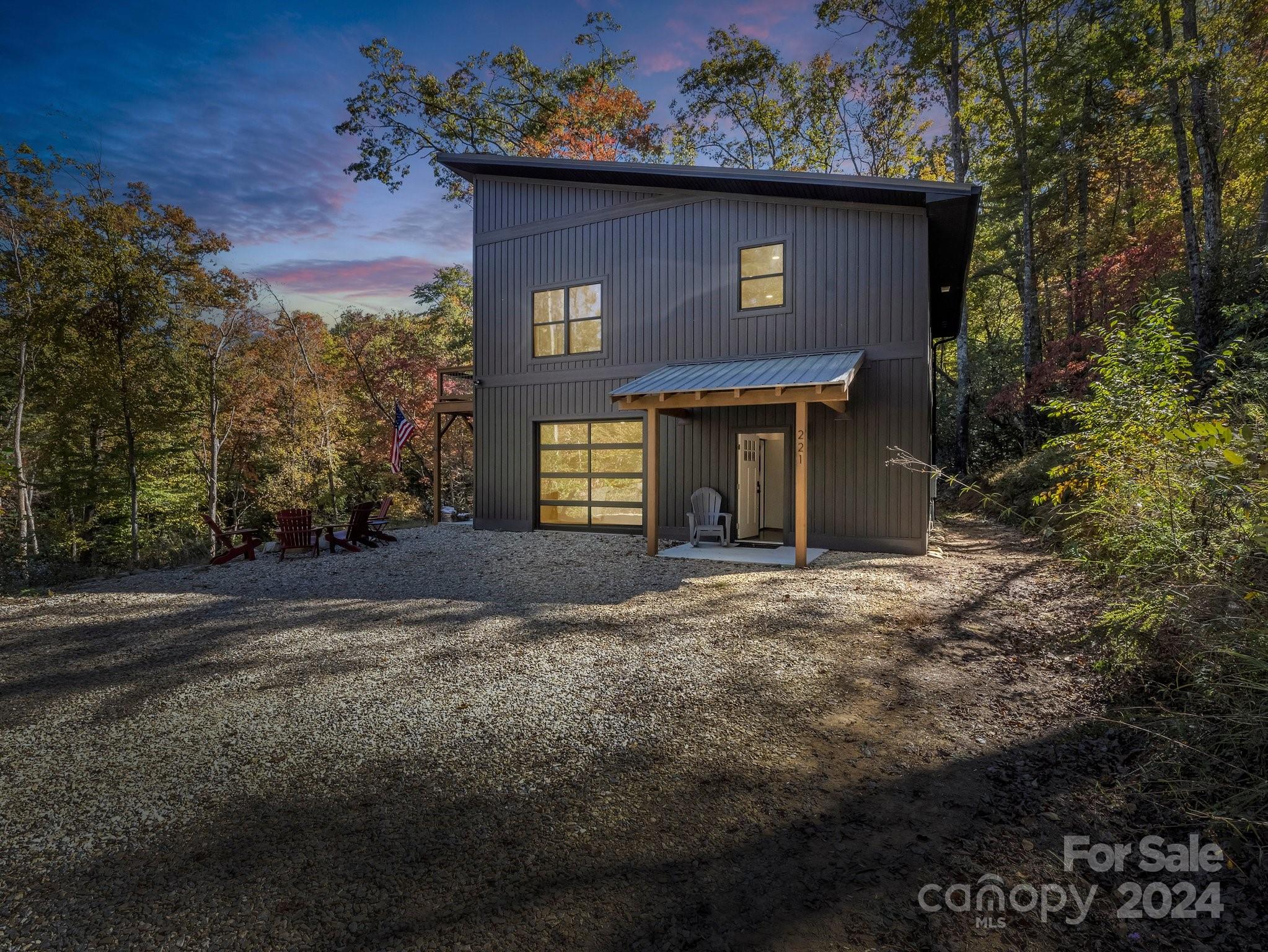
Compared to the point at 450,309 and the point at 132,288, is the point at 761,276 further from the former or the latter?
the point at 450,309

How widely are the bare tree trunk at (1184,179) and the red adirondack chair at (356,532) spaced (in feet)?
47.4

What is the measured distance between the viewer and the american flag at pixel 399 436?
1190 centimetres

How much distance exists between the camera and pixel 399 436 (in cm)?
1205

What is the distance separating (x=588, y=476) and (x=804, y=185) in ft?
19.7

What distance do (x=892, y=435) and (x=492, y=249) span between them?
858cm

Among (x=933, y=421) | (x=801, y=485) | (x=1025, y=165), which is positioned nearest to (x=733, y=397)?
(x=801, y=485)

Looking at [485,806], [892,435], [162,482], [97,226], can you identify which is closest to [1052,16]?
[892,435]

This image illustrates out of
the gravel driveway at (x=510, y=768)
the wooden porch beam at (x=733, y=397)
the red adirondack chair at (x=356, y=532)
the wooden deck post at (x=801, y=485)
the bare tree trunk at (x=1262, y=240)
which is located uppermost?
the bare tree trunk at (x=1262, y=240)

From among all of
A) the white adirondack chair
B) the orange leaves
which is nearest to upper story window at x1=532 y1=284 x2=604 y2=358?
the white adirondack chair

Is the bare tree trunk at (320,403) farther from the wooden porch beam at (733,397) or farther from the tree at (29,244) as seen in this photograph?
the wooden porch beam at (733,397)

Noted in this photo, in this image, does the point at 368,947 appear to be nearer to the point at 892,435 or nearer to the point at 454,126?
the point at 892,435

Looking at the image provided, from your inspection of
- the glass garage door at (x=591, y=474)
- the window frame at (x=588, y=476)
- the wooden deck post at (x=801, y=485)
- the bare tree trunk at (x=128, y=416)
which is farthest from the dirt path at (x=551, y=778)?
the bare tree trunk at (x=128, y=416)

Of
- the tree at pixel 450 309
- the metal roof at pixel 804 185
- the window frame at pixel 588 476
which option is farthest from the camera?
the tree at pixel 450 309

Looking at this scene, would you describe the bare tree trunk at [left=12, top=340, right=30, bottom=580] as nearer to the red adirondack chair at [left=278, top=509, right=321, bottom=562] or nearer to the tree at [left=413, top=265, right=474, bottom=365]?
the red adirondack chair at [left=278, top=509, right=321, bottom=562]
